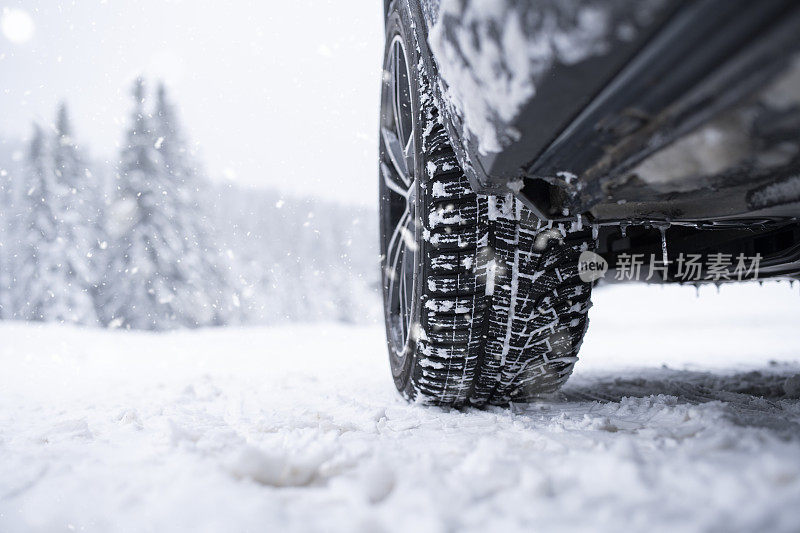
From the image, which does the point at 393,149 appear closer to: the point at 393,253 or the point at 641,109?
the point at 393,253

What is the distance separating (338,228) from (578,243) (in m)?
24.0

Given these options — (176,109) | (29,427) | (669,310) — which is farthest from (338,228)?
(29,427)

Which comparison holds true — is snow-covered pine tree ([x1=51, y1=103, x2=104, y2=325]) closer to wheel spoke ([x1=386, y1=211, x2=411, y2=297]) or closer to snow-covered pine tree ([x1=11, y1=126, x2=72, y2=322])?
snow-covered pine tree ([x1=11, y1=126, x2=72, y2=322])

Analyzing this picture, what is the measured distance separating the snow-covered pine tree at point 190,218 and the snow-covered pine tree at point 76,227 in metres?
2.60

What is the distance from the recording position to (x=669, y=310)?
477 inches

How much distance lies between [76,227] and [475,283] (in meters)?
15.5

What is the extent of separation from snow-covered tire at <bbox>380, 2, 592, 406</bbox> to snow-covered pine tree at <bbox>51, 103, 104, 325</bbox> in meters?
14.8

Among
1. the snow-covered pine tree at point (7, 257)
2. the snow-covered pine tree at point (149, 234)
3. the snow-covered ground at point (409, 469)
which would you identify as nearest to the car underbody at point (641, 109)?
the snow-covered ground at point (409, 469)

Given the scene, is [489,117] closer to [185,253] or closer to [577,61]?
A: [577,61]

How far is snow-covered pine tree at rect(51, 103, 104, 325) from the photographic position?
12883 mm

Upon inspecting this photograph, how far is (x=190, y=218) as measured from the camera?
44.3ft

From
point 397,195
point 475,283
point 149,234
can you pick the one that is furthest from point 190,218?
point 475,283

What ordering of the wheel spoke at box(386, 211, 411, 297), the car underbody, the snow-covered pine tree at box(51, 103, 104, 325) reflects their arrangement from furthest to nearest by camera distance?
the snow-covered pine tree at box(51, 103, 104, 325), the wheel spoke at box(386, 211, 411, 297), the car underbody

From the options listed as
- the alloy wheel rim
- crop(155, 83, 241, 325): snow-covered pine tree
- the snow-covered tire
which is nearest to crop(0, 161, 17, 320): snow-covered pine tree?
crop(155, 83, 241, 325): snow-covered pine tree
